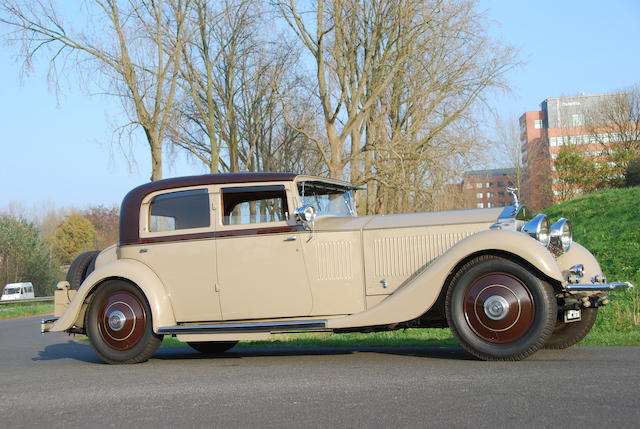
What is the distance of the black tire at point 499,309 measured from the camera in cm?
619

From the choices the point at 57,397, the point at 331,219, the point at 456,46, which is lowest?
the point at 57,397

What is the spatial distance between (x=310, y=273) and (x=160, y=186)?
2233 mm

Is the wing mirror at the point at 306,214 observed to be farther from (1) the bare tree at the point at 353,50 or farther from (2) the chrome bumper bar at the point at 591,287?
(1) the bare tree at the point at 353,50

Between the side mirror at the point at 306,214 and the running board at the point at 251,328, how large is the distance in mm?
1014

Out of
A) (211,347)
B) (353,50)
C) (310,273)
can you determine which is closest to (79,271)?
(211,347)

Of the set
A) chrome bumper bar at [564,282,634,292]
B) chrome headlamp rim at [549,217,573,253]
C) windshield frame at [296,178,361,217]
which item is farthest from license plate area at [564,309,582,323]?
windshield frame at [296,178,361,217]

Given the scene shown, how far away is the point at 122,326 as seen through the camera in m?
7.81

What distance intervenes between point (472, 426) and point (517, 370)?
74.3 inches

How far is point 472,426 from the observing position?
3896 mm

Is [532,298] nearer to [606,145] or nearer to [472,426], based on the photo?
[472,426]

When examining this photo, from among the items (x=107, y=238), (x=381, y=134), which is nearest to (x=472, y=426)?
(x=381, y=134)

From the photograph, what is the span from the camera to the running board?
22.5 ft

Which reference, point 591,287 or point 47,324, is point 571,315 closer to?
point 591,287

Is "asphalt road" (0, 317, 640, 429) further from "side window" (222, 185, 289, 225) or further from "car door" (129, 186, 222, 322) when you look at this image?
"side window" (222, 185, 289, 225)
